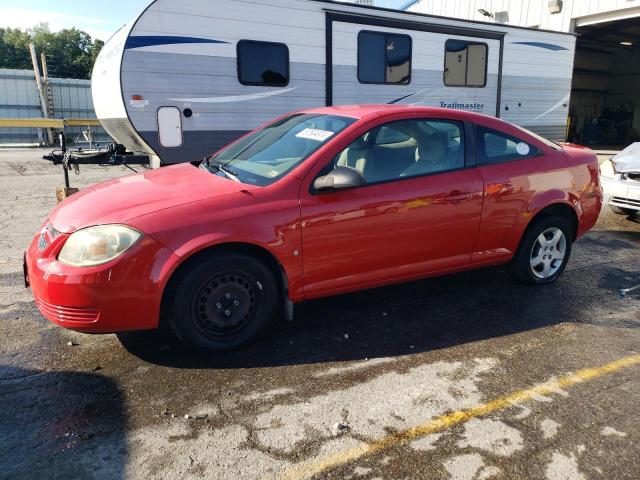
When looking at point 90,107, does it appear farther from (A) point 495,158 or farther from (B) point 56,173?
(A) point 495,158

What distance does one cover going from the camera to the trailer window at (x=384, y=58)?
28.6 feet

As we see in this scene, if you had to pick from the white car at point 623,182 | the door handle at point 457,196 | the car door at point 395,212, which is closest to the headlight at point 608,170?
the white car at point 623,182

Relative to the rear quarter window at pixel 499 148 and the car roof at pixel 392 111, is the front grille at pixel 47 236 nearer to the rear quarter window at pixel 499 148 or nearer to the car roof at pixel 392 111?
the car roof at pixel 392 111

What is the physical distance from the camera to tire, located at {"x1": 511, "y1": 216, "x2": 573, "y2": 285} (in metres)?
4.67

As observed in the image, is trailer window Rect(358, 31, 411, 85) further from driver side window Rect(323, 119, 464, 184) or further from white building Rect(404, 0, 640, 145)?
white building Rect(404, 0, 640, 145)

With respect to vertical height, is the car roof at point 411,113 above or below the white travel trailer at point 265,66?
below

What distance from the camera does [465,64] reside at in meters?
9.97

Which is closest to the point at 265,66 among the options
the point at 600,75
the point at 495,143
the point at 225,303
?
the point at 495,143

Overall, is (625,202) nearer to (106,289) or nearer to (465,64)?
(465,64)

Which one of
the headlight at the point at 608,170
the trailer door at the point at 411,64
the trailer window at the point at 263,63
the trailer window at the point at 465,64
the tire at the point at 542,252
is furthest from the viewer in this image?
the trailer window at the point at 465,64

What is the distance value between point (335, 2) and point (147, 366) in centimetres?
687

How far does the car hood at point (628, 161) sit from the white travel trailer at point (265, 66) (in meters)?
3.31

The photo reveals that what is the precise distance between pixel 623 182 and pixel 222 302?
20.5ft

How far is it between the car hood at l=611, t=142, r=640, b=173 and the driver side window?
4.24 meters
